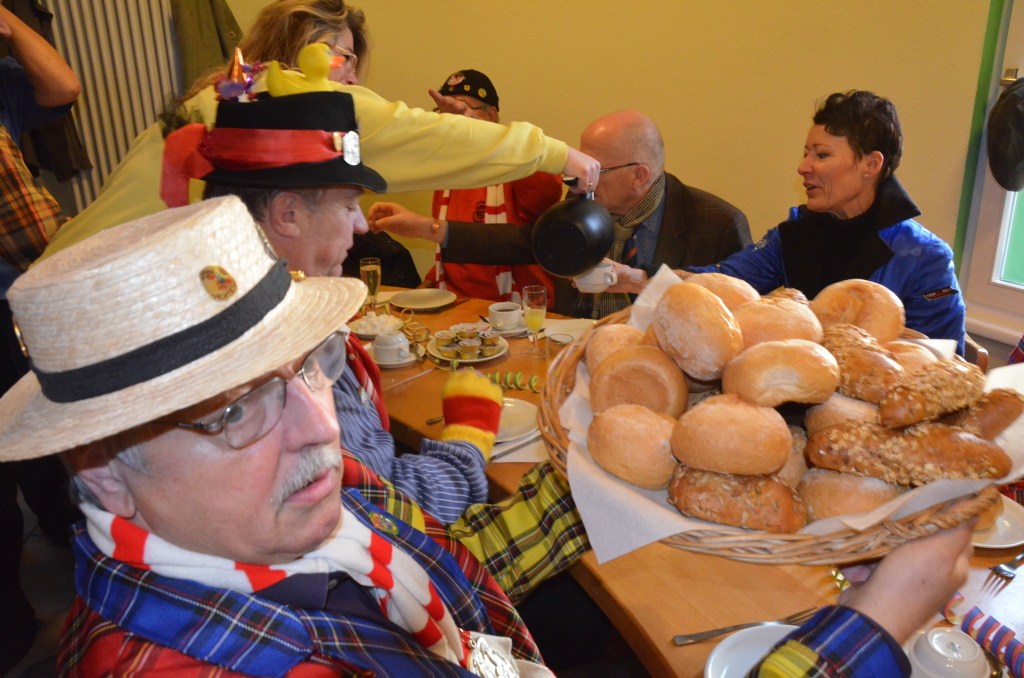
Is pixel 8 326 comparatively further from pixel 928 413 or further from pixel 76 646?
pixel 928 413

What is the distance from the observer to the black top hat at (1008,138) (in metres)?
2.29

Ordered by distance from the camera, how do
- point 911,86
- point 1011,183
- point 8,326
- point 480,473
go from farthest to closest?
point 911,86
point 1011,183
point 8,326
point 480,473


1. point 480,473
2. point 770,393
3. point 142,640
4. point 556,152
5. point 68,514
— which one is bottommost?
point 68,514

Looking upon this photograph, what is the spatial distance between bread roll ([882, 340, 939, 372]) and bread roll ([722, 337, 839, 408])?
→ 0.38 ft

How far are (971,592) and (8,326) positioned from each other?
8.85ft

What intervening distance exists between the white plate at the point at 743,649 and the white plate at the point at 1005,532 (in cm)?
47

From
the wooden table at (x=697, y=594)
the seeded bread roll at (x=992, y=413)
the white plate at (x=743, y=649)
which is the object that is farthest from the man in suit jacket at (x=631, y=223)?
the white plate at (x=743, y=649)

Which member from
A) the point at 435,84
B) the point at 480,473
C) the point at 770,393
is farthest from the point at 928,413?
the point at 435,84

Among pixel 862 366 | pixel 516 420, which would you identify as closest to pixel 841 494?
pixel 862 366

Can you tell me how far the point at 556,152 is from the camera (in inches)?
68.5

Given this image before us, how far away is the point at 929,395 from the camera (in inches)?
32.1

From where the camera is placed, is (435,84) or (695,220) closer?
(695,220)

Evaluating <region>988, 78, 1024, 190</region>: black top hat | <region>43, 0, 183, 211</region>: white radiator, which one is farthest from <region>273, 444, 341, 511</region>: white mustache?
<region>43, 0, 183, 211</region>: white radiator

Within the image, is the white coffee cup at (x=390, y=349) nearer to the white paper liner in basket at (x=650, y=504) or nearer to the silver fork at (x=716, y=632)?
the white paper liner in basket at (x=650, y=504)
